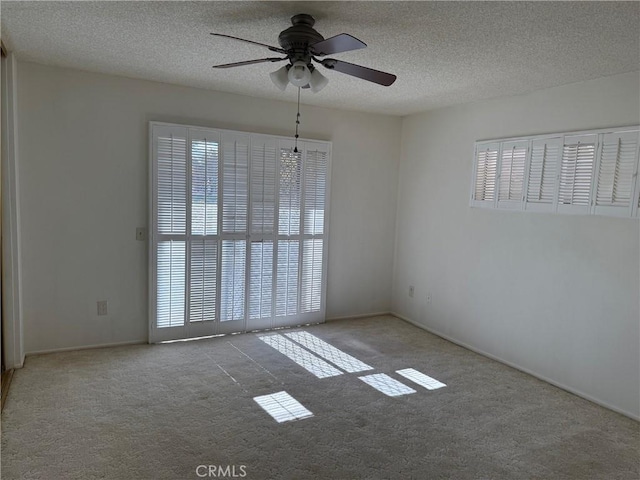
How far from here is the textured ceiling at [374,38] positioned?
224 cm

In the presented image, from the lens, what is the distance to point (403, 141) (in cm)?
520

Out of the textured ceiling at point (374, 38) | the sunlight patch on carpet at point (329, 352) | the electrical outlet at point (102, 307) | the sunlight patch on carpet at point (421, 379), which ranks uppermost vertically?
the textured ceiling at point (374, 38)

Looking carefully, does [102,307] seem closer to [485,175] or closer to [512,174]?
[485,175]

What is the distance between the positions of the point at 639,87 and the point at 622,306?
1.55 m

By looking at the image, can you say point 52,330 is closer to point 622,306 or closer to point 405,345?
point 405,345

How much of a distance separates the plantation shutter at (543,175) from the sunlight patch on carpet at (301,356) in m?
2.20

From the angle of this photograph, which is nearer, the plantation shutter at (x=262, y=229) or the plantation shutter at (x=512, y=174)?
the plantation shutter at (x=512, y=174)

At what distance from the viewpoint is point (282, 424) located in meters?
2.79

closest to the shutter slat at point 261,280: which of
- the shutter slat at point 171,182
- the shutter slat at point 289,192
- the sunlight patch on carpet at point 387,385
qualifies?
Answer: the shutter slat at point 289,192

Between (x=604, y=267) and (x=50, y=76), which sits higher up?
(x=50, y=76)

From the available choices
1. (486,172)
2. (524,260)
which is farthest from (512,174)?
(524,260)

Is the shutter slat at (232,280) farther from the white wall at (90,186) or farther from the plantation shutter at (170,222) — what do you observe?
the white wall at (90,186)

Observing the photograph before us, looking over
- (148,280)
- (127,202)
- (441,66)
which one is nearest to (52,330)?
(148,280)

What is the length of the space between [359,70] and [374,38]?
0.41m
